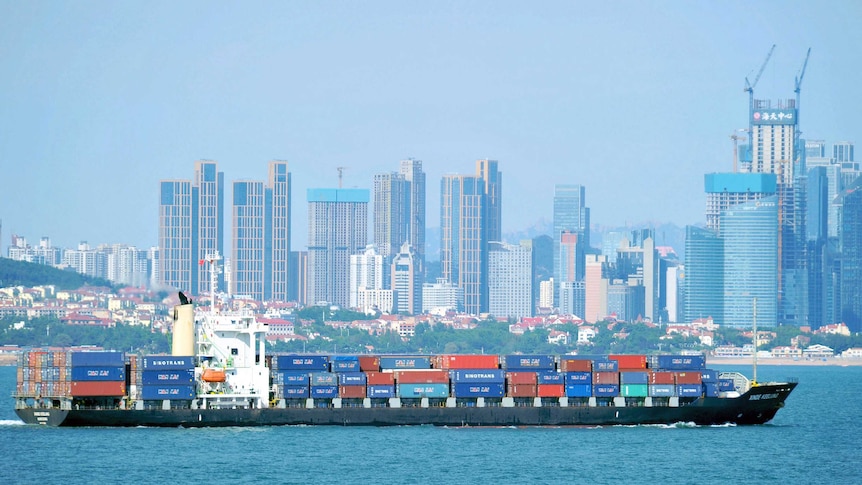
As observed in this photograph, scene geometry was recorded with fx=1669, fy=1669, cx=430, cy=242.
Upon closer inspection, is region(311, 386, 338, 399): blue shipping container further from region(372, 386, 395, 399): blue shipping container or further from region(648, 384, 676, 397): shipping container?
region(648, 384, 676, 397): shipping container

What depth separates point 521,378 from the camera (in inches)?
3081

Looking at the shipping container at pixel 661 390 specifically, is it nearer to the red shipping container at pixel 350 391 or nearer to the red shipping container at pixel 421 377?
the red shipping container at pixel 421 377

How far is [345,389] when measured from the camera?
7769cm

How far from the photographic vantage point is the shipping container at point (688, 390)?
7925cm

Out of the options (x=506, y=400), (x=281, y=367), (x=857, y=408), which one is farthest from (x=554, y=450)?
(x=857, y=408)

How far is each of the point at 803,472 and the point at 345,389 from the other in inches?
857

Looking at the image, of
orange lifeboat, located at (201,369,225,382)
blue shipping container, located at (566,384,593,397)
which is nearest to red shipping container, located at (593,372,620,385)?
blue shipping container, located at (566,384,593,397)

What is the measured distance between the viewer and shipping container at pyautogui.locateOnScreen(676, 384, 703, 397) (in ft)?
260

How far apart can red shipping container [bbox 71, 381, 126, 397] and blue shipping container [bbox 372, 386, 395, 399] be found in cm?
1130

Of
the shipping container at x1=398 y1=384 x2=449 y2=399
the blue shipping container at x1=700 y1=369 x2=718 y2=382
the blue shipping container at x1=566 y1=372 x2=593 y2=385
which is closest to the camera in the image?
the shipping container at x1=398 y1=384 x2=449 y2=399

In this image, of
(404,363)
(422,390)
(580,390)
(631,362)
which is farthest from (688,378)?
(404,363)

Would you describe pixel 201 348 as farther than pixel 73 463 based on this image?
Yes

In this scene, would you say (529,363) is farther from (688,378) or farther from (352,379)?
(352,379)

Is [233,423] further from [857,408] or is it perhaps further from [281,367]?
[857,408]
